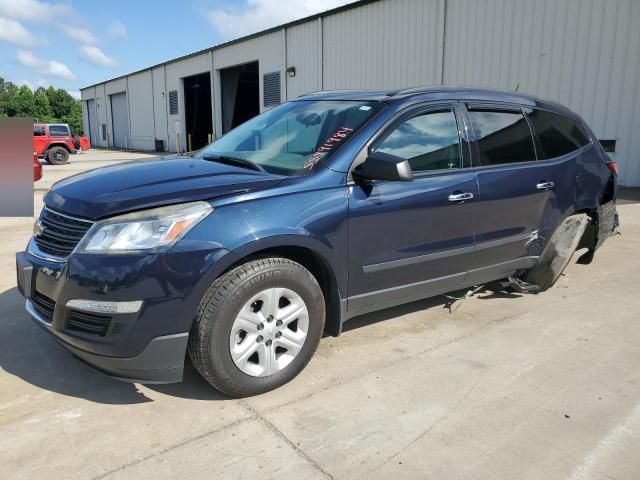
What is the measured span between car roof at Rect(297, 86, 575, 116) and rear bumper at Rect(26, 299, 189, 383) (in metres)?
→ 2.06

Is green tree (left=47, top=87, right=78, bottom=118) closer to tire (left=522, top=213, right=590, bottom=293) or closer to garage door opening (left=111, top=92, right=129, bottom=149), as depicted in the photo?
garage door opening (left=111, top=92, right=129, bottom=149)

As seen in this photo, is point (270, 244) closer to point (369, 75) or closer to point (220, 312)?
point (220, 312)

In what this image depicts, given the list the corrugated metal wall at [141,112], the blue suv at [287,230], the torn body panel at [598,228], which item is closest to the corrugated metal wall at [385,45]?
the torn body panel at [598,228]

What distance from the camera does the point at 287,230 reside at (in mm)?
2848

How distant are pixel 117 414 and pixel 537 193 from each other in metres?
3.39

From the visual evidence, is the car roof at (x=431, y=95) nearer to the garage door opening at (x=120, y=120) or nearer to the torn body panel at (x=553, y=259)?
the torn body panel at (x=553, y=259)

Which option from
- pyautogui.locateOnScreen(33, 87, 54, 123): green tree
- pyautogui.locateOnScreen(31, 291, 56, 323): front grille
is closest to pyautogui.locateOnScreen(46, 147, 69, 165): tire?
pyautogui.locateOnScreen(31, 291, 56, 323): front grille

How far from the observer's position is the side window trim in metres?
3.24

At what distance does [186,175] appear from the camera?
3.06 m

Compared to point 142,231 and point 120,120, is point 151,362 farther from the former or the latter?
point 120,120

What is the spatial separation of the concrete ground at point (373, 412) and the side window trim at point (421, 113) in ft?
3.98

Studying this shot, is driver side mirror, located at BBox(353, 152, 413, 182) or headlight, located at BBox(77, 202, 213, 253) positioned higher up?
driver side mirror, located at BBox(353, 152, 413, 182)

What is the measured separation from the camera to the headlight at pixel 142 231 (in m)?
2.57

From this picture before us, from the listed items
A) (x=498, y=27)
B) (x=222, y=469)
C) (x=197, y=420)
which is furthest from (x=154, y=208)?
(x=498, y=27)
